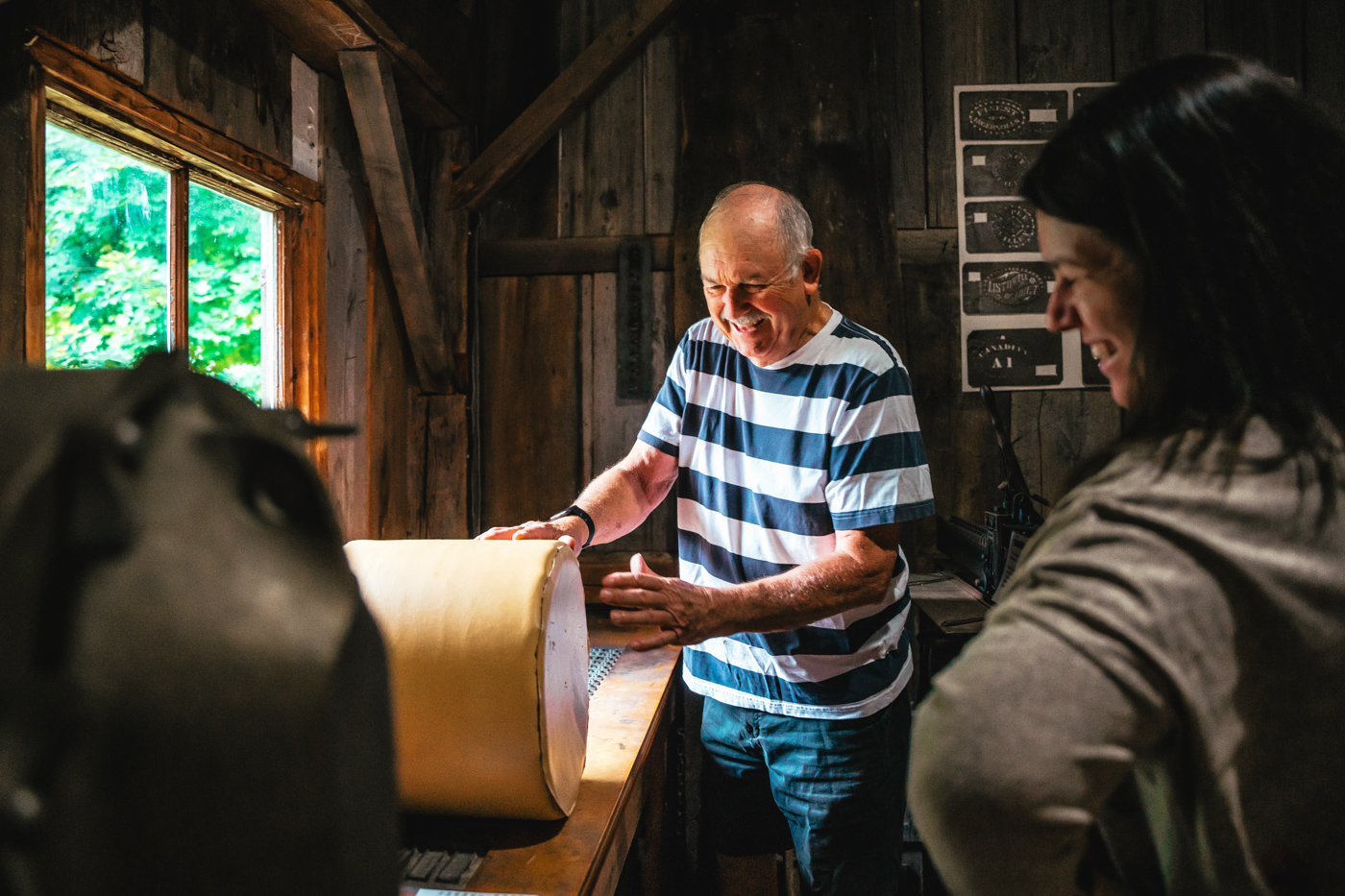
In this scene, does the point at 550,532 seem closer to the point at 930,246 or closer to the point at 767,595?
the point at 767,595

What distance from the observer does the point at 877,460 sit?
1604mm

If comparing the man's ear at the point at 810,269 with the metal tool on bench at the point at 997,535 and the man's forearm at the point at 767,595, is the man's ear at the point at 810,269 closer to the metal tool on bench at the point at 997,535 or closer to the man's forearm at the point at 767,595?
the man's forearm at the point at 767,595

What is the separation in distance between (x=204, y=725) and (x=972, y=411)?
2889mm

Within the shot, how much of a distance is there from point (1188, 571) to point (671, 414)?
1483mm

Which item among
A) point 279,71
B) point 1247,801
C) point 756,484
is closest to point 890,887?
point 756,484

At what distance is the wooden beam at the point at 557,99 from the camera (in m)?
2.79

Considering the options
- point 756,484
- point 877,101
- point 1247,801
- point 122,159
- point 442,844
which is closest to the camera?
point 1247,801

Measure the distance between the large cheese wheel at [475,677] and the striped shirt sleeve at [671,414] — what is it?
865mm

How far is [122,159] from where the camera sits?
5.38 ft

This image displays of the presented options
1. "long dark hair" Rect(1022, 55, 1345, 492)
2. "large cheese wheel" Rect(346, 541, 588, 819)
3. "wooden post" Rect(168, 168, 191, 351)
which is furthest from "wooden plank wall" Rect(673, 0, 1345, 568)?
"long dark hair" Rect(1022, 55, 1345, 492)

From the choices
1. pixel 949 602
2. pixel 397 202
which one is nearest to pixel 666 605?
pixel 949 602

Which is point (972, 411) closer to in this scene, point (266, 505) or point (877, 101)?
point (877, 101)

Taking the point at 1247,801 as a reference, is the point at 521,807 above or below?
below

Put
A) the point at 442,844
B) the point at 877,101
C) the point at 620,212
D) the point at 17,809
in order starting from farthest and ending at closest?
1. the point at 620,212
2. the point at 877,101
3. the point at 442,844
4. the point at 17,809
